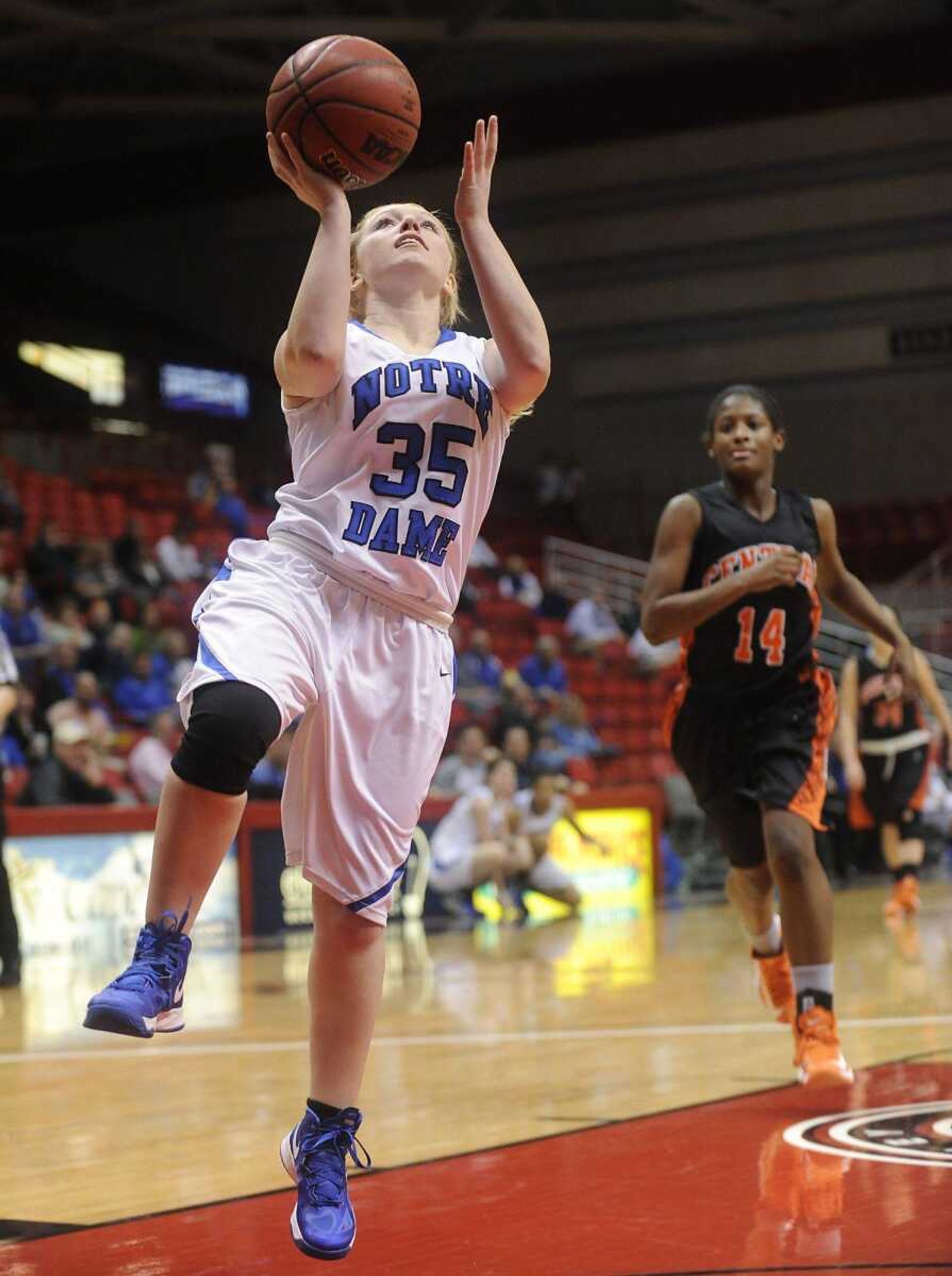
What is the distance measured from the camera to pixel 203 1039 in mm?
6637

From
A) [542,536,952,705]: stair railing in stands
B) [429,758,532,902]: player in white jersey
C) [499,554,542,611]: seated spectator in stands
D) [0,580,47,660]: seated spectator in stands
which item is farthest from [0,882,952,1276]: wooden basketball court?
[542,536,952,705]: stair railing in stands

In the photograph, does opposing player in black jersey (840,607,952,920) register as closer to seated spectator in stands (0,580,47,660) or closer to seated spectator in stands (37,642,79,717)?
seated spectator in stands (37,642,79,717)

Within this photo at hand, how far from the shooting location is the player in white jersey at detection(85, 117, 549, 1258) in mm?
3199

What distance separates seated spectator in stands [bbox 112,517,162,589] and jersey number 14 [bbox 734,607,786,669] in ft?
33.4

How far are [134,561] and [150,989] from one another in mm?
12452

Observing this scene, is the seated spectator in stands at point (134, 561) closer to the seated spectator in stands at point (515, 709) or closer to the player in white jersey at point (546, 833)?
the seated spectator in stands at point (515, 709)

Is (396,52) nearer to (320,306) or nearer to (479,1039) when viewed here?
(479,1039)

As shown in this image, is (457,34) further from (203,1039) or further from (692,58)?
(203,1039)

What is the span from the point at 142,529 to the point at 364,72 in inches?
534

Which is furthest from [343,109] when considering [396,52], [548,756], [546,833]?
[396,52]

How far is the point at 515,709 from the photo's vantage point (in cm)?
1455

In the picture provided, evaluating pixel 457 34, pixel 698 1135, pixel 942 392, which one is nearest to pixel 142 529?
pixel 457 34

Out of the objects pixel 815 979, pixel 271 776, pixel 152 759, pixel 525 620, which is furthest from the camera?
pixel 525 620

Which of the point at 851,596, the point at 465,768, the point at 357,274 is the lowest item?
the point at 465,768
